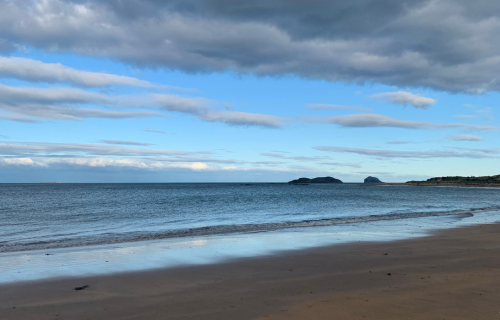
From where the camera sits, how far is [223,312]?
730 centimetres

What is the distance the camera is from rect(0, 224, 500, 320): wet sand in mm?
7234

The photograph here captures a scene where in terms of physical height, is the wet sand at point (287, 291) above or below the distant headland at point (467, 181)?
below

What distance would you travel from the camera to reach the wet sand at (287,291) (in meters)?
7.23

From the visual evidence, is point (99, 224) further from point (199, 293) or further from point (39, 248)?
point (199, 293)

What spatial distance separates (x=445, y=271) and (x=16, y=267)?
45.0 ft

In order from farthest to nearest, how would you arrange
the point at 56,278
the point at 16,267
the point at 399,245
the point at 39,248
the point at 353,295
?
the point at 39,248, the point at 399,245, the point at 16,267, the point at 56,278, the point at 353,295

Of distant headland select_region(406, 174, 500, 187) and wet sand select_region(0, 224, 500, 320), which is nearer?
wet sand select_region(0, 224, 500, 320)

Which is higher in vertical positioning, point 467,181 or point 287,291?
point 467,181

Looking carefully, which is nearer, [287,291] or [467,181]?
[287,291]

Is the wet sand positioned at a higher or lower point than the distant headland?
lower

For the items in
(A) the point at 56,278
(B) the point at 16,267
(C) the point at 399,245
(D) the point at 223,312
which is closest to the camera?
(D) the point at 223,312

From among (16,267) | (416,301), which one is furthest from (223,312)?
(16,267)

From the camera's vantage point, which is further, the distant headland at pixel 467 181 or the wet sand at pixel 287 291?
the distant headland at pixel 467 181

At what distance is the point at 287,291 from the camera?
343 inches
